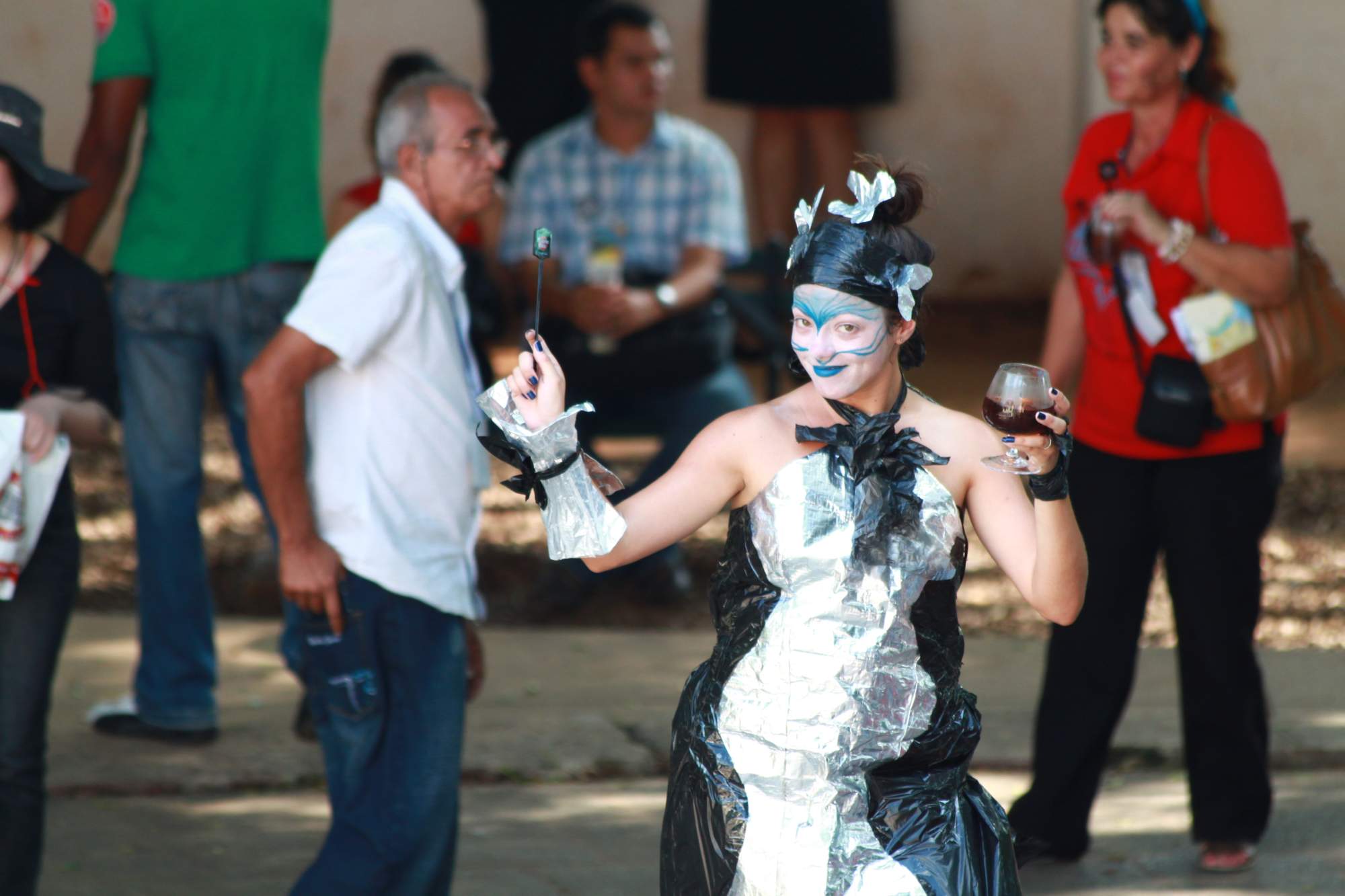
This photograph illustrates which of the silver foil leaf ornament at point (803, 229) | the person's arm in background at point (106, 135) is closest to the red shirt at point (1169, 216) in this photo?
the silver foil leaf ornament at point (803, 229)

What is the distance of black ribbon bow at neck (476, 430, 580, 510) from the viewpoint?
2.55 meters

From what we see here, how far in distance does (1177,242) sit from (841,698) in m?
1.84

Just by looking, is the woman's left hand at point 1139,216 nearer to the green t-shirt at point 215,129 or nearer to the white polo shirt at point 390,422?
the white polo shirt at point 390,422

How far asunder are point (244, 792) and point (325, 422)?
5.56ft

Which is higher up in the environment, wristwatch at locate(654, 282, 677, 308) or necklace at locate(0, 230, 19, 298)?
necklace at locate(0, 230, 19, 298)

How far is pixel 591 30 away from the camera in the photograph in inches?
257

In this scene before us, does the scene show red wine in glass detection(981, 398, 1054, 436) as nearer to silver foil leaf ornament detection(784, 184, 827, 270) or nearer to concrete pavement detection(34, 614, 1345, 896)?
silver foil leaf ornament detection(784, 184, 827, 270)

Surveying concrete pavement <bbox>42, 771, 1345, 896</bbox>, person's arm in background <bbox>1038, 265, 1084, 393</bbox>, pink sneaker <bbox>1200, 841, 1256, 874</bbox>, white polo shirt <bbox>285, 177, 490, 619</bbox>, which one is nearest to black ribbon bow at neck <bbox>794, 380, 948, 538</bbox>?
white polo shirt <bbox>285, 177, 490, 619</bbox>

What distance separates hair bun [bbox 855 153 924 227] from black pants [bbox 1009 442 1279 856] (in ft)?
5.35

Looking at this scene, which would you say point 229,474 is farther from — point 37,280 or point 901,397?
point 901,397

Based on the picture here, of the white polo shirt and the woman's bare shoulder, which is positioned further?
the white polo shirt

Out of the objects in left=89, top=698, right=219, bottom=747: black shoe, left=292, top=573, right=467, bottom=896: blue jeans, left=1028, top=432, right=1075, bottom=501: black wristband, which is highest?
left=1028, top=432, right=1075, bottom=501: black wristband

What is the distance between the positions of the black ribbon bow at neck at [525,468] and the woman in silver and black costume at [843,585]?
0.02 meters

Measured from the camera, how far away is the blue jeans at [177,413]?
4.91 m
